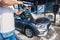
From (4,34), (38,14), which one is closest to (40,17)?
(38,14)

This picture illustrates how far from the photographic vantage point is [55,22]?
1217 mm

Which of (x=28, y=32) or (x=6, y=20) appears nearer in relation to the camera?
(x=6, y=20)

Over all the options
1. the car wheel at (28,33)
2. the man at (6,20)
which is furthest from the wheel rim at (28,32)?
the man at (6,20)

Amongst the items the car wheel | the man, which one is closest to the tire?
the car wheel

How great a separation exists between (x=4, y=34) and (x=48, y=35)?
2.62 feet

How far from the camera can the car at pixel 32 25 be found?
115cm

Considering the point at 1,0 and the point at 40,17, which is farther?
the point at 40,17

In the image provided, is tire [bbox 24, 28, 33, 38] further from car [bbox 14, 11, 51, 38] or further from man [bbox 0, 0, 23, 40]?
man [bbox 0, 0, 23, 40]

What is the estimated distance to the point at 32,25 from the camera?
46.2 inches

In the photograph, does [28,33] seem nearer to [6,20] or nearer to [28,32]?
→ [28,32]

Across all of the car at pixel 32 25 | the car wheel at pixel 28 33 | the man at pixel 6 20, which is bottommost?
the car wheel at pixel 28 33

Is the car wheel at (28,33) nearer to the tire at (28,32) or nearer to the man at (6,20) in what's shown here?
the tire at (28,32)

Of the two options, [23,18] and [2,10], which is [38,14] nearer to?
[23,18]

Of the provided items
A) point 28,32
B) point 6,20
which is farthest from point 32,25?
point 6,20
